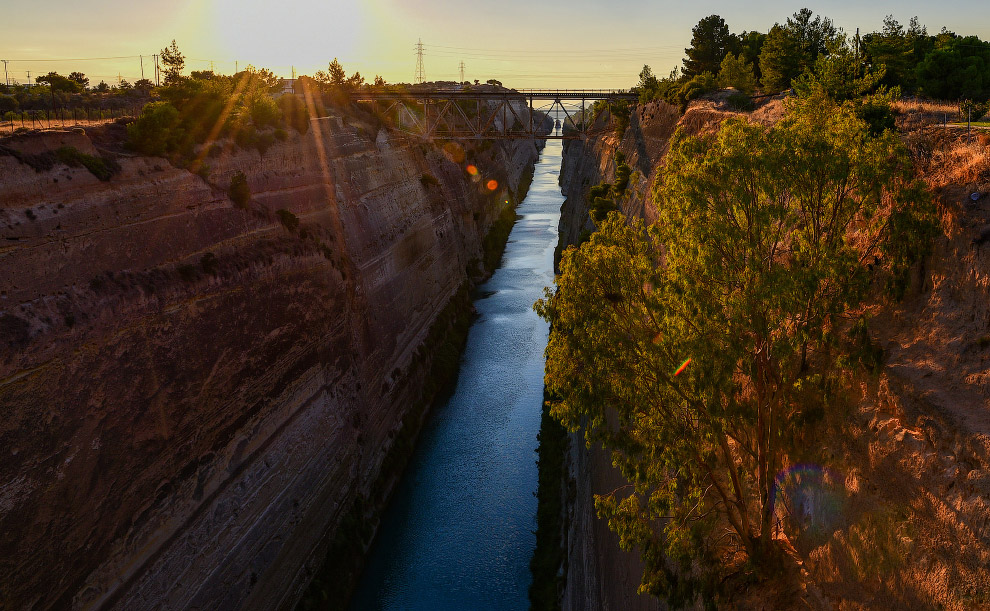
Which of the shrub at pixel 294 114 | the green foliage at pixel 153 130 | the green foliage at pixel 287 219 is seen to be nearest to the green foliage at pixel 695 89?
the shrub at pixel 294 114

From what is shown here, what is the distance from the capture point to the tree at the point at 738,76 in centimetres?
3391

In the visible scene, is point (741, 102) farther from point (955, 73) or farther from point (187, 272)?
point (187, 272)

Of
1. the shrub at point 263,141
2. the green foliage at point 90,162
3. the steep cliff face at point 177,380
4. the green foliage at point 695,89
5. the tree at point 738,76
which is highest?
the tree at point 738,76

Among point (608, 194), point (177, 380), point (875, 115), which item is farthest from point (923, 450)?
point (608, 194)

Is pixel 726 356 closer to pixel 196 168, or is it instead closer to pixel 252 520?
pixel 252 520

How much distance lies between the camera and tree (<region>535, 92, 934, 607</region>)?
340 inches

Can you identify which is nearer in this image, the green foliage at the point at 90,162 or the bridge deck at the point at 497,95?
the green foliage at the point at 90,162

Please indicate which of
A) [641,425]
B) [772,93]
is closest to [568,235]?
[772,93]

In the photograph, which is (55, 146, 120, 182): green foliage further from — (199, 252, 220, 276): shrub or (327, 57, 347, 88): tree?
(327, 57, 347, 88): tree

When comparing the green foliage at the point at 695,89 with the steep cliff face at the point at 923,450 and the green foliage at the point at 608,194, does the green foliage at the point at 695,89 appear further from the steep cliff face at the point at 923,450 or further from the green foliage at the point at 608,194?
the steep cliff face at the point at 923,450

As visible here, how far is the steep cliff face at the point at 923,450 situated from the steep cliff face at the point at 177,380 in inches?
472

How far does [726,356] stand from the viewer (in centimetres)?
858

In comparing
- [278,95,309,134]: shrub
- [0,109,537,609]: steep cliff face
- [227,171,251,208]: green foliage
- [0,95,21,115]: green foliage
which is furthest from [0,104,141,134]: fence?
[278,95,309,134]: shrub

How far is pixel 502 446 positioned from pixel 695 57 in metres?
34.8
